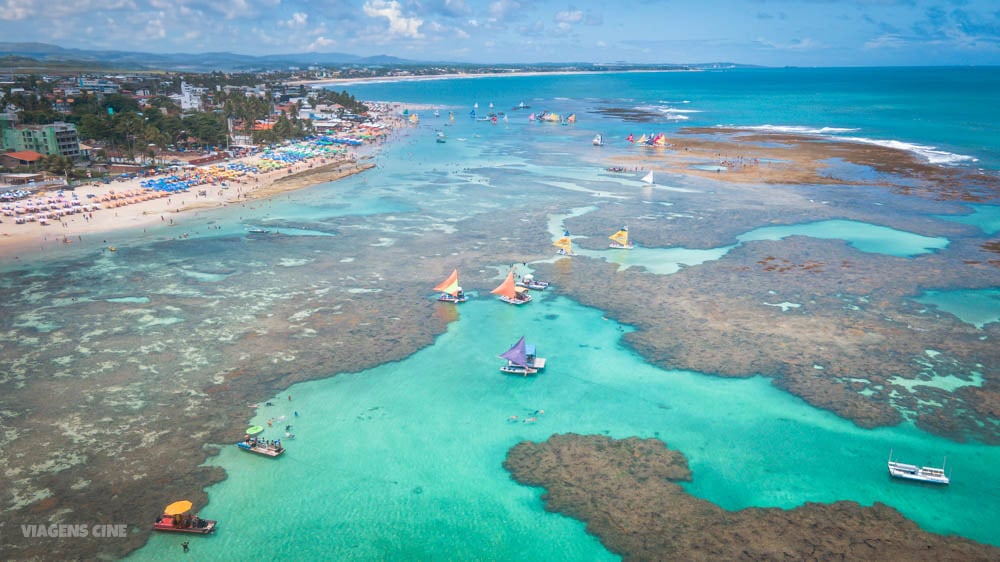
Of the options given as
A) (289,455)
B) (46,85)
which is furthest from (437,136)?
(289,455)

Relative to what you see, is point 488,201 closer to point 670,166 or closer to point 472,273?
point 472,273

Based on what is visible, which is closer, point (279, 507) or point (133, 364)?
point (279, 507)

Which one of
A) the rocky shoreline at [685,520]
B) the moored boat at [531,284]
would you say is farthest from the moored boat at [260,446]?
the moored boat at [531,284]

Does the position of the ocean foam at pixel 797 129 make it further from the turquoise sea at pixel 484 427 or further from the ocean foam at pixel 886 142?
the turquoise sea at pixel 484 427

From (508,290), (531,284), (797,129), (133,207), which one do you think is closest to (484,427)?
(508,290)

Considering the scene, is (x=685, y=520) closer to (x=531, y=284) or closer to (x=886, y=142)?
(x=531, y=284)
